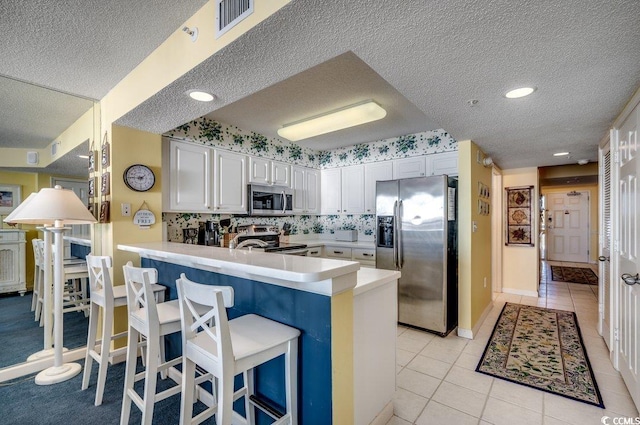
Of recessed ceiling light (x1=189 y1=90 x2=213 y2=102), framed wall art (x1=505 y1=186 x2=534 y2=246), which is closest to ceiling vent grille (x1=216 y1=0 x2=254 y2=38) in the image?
recessed ceiling light (x1=189 y1=90 x2=213 y2=102)

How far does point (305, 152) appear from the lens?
4770 millimetres

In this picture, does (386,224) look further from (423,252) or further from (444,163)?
(444,163)

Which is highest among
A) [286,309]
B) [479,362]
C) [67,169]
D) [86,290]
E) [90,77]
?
[90,77]

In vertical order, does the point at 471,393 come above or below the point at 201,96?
below

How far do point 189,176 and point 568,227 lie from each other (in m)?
9.34

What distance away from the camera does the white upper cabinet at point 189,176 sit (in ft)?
10.1

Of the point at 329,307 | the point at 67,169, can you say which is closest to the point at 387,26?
the point at 329,307

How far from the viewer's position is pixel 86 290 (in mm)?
2820

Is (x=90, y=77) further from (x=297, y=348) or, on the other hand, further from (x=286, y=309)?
(x=297, y=348)

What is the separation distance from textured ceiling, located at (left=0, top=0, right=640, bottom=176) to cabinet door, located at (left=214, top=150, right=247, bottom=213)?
3.16ft

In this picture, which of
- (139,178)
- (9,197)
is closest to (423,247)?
(139,178)

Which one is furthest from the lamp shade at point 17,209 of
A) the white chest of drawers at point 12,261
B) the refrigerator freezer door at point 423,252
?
the refrigerator freezer door at point 423,252

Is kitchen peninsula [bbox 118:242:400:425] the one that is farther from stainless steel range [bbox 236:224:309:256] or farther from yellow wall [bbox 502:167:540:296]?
yellow wall [bbox 502:167:540:296]

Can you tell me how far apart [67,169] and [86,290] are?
1145 mm
